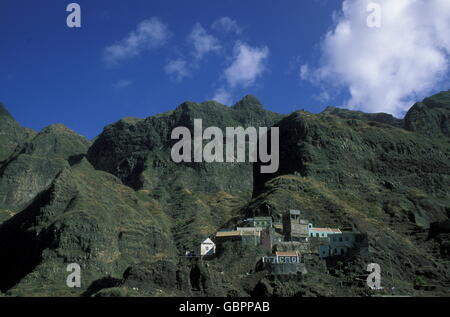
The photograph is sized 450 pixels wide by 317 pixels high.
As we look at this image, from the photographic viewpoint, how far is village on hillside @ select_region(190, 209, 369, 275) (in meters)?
129

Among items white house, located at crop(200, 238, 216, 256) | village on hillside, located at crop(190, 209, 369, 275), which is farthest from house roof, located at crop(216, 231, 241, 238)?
white house, located at crop(200, 238, 216, 256)

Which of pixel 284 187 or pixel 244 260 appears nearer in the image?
pixel 244 260

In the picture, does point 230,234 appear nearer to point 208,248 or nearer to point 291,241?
point 208,248

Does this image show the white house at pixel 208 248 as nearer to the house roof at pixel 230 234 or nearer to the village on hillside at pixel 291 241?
the village on hillside at pixel 291 241

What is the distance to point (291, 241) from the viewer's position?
143 metres

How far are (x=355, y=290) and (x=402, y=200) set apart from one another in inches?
3198

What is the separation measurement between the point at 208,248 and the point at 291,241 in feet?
69.5

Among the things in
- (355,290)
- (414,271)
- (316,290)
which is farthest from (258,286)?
(414,271)

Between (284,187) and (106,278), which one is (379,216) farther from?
(106,278)

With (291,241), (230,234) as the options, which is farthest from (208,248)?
(291,241)

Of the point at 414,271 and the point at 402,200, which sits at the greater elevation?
the point at 402,200

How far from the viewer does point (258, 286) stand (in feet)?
391
